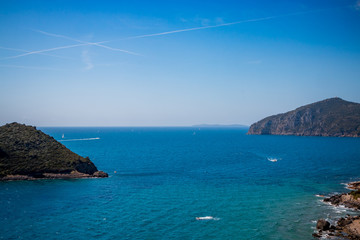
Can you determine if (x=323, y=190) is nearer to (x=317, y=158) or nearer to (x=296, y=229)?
(x=296, y=229)

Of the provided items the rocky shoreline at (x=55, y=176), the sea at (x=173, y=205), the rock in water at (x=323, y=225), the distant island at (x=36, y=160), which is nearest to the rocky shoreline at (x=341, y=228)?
the rock in water at (x=323, y=225)

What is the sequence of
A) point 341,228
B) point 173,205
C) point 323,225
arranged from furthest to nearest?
point 173,205 → point 341,228 → point 323,225

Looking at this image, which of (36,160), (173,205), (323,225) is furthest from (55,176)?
(323,225)

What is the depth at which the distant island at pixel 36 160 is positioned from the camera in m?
88.4

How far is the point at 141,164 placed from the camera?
12419 cm

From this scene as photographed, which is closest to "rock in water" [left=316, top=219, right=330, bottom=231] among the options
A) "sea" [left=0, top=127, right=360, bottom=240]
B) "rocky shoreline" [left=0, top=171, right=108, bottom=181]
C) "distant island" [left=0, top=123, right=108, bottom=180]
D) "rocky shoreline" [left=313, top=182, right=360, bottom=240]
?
"rocky shoreline" [left=313, top=182, right=360, bottom=240]

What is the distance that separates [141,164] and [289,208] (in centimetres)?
7599

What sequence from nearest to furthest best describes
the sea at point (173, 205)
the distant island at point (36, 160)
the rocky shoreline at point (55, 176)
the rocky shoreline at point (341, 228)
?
the rocky shoreline at point (341, 228) → the sea at point (173, 205) → the rocky shoreline at point (55, 176) → the distant island at point (36, 160)

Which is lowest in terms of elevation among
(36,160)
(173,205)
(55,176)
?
(173,205)

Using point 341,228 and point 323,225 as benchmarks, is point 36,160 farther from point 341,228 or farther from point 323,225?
point 341,228

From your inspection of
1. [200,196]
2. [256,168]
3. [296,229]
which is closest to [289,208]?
[296,229]

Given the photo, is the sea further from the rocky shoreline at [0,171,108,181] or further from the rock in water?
the rocky shoreline at [0,171,108,181]

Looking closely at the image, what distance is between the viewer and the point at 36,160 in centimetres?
9362

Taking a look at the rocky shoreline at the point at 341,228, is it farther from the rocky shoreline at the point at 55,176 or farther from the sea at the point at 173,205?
the rocky shoreline at the point at 55,176
